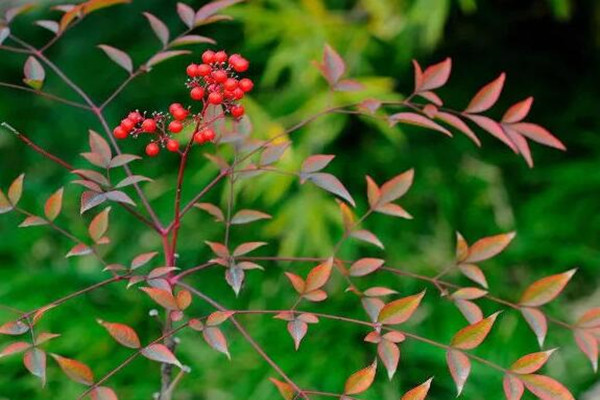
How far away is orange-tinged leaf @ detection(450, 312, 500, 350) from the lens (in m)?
0.62

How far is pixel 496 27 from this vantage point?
182cm

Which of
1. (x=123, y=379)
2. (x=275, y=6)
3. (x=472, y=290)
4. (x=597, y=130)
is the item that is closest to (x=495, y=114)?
(x=597, y=130)

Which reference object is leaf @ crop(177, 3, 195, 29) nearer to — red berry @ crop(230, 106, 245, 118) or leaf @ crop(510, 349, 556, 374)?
red berry @ crop(230, 106, 245, 118)

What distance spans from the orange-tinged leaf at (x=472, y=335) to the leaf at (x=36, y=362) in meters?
0.28

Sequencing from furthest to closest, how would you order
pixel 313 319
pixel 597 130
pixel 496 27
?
pixel 496 27 < pixel 597 130 < pixel 313 319

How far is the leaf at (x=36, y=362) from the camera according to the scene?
592 mm

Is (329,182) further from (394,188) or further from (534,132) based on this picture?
(534,132)

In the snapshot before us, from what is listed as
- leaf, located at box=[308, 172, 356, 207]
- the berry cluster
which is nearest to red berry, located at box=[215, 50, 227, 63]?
the berry cluster

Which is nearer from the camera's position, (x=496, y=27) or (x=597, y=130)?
(x=597, y=130)

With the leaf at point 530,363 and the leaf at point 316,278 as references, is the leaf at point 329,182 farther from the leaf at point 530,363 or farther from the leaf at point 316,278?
the leaf at point 530,363

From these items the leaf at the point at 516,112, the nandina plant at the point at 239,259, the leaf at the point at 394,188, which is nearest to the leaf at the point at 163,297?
the nandina plant at the point at 239,259

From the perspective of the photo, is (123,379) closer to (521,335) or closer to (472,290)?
(521,335)

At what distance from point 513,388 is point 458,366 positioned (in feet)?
0.14

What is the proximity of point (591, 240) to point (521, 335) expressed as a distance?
0.24 meters
